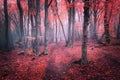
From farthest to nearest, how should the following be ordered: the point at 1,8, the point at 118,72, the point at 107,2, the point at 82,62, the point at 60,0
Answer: the point at 1,8, the point at 60,0, the point at 107,2, the point at 82,62, the point at 118,72

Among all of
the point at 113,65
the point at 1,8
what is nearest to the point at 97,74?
the point at 113,65

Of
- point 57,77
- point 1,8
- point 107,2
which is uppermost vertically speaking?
point 1,8

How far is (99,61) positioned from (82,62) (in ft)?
5.44

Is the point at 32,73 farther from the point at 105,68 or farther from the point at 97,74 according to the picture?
the point at 105,68

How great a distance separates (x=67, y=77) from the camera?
9.32 metres

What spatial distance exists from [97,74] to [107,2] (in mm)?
13427

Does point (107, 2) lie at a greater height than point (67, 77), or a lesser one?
greater

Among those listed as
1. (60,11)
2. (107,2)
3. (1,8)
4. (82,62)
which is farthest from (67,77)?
(1,8)

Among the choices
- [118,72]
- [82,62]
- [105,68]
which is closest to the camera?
[118,72]

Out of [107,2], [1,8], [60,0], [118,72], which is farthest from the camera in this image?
[1,8]

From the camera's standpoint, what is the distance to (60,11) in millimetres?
36188

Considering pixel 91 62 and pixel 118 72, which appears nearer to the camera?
pixel 118 72

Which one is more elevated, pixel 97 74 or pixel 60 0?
pixel 60 0

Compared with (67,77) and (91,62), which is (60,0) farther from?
(67,77)
